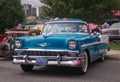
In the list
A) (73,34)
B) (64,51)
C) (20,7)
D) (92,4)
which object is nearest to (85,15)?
(92,4)

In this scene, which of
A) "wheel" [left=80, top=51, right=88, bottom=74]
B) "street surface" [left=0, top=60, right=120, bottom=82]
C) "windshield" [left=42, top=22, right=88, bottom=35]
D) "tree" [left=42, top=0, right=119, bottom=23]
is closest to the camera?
"street surface" [left=0, top=60, right=120, bottom=82]

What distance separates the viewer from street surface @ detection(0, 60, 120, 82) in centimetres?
1027

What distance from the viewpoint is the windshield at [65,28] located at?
12336 mm

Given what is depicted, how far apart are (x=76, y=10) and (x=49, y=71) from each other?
30.8 ft

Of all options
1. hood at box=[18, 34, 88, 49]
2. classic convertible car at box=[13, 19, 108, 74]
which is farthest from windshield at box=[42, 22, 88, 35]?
hood at box=[18, 34, 88, 49]

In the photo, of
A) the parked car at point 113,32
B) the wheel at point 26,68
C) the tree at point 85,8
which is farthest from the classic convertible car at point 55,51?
the parked car at point 113,32

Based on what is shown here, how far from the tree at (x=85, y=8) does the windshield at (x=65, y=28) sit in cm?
811

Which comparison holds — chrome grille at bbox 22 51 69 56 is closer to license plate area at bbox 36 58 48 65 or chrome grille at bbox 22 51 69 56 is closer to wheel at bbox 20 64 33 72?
license plate area at bbox 36 58 48 65

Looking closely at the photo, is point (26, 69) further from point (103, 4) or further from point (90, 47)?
point (103, 4)

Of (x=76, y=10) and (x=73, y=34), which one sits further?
(x=76, y=10)

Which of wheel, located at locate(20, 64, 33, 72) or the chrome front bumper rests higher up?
the chrome front bumper

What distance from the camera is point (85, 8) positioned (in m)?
21.2

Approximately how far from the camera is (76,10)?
20.7 m

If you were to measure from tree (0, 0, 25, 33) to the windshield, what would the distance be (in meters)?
5.89
